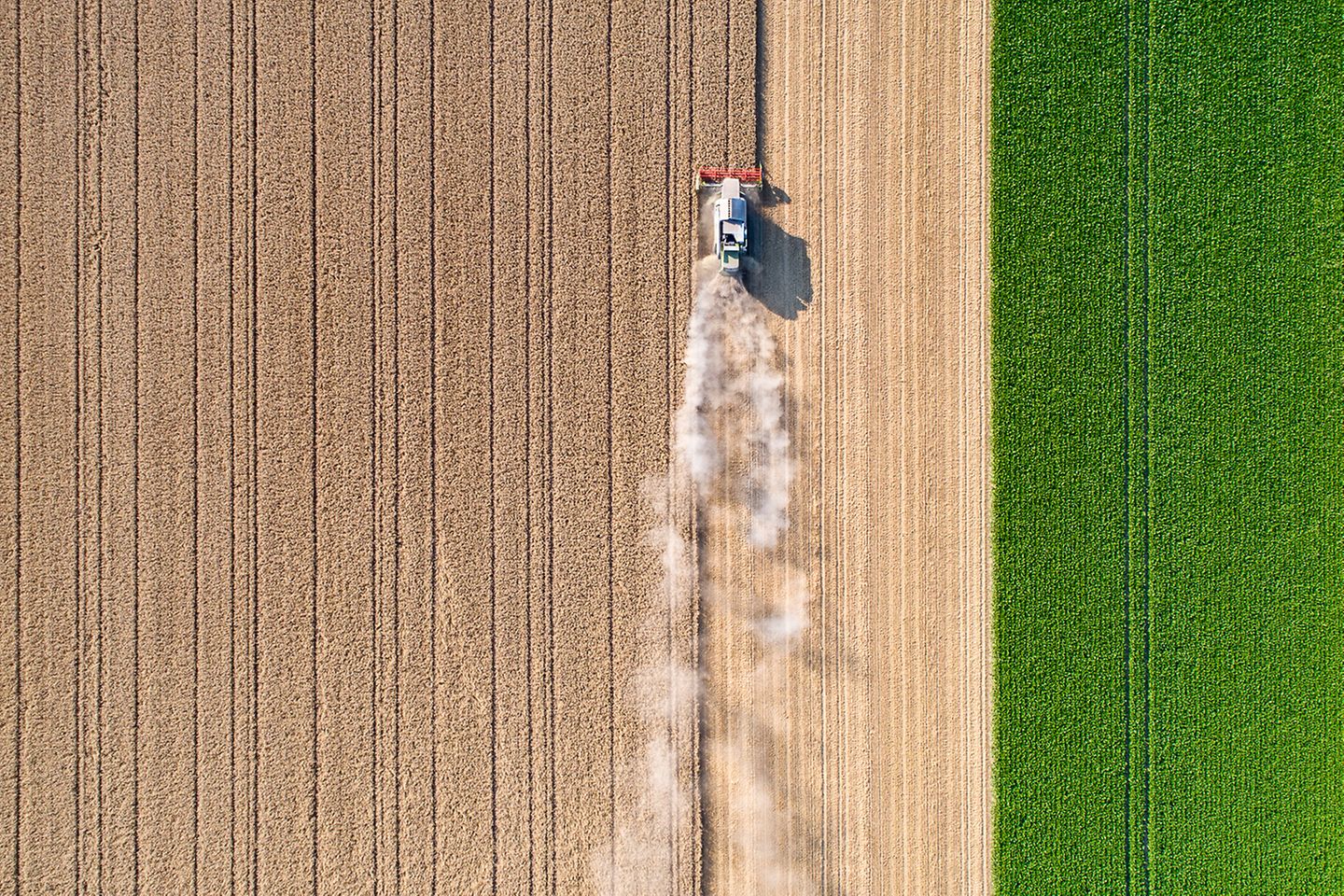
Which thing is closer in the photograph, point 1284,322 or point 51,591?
point 51,591

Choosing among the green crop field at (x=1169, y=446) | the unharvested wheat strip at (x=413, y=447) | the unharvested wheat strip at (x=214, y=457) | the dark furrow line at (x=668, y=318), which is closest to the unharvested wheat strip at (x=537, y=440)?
the unharvested wheat strip at (x=413, y=447)

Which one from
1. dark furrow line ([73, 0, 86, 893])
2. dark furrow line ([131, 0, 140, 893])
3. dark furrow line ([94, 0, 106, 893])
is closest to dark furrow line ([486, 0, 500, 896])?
dark furrow line ([131, 0, 140, 893])

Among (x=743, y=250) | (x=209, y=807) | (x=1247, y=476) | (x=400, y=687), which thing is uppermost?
(x=743, y=250)

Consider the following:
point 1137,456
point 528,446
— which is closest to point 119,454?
point 528,446

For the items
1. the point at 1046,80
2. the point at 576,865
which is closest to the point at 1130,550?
the point at 1046,80

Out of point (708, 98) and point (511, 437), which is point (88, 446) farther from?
point (708, 98)

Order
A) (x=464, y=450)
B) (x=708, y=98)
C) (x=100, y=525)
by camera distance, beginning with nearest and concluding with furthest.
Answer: (x=100, y=525), (x=464, y=450), (x=708, y=98)

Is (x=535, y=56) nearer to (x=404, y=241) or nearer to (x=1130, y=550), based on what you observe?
(x=404, y=241)

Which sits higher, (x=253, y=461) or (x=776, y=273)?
(x=776, y=273)
